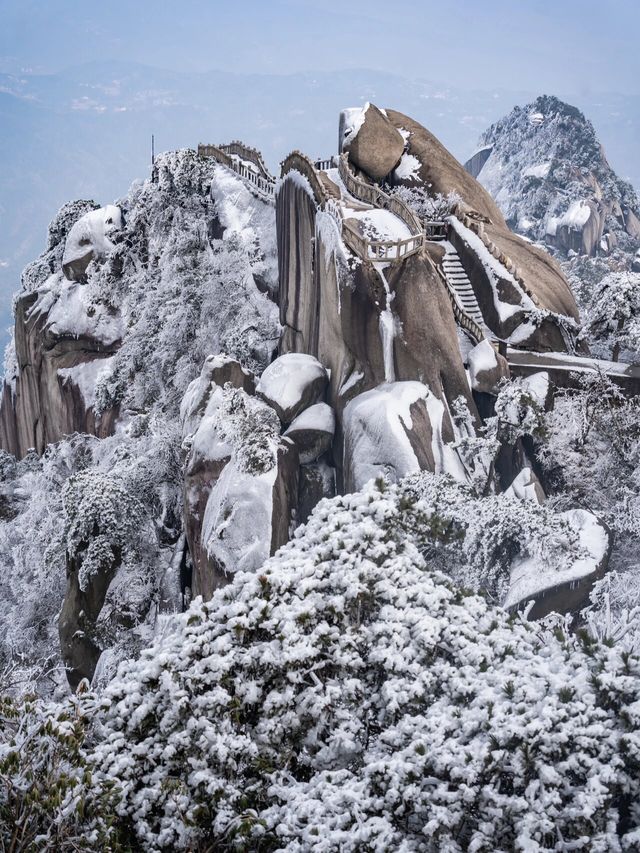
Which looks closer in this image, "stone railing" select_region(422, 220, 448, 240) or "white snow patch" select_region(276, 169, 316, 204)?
"white snow patch" select_region(276, 169, 316, 204)

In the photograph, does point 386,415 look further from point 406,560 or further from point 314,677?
point 314,677

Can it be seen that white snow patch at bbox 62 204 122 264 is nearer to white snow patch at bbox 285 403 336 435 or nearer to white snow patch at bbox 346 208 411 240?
white snow patch at bbox 346 208 411 240

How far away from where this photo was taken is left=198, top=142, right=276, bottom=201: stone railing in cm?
3517

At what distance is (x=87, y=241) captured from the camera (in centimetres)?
3628

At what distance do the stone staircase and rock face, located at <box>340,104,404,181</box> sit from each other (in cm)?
726

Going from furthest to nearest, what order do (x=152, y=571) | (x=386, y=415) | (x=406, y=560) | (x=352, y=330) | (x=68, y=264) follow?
1. (x=68, y=264)
2. (x=152, y=571)
3. (x=352, y=330)
4. (x=386, y=415)
5. (x=406, y=560)

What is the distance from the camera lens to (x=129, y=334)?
32375 mm

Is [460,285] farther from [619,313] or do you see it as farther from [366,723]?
[366,723]

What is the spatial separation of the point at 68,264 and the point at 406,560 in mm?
30773

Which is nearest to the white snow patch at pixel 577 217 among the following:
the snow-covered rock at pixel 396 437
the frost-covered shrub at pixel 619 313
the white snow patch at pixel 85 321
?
the frost-covered shrub at pixel 619 313

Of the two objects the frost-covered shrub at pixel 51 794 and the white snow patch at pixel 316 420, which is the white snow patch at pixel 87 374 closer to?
the white snow patch at pixel 316 420

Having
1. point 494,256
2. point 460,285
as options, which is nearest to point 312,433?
point 460,285

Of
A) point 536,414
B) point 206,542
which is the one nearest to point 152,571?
point 206,542

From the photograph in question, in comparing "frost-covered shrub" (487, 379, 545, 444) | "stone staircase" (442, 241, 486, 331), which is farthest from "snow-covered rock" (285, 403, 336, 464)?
"stone staircase" (442, 241, 486, 331)
